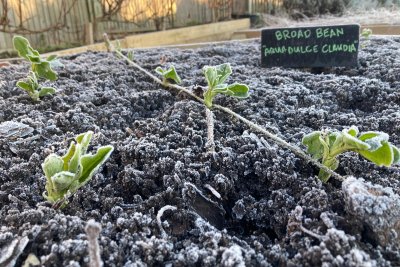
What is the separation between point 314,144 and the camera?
0.65 meters

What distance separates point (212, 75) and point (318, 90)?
0.33 metres

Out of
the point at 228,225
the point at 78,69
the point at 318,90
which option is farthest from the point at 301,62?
the point at 228,225

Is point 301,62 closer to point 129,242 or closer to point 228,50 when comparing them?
point 228,50

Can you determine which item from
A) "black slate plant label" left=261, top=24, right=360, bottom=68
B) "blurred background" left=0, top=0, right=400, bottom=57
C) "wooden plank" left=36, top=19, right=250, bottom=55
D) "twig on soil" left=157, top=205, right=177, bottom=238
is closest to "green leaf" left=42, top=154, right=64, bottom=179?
"twig on soil" left=157, top=205, right=177, bottom=238

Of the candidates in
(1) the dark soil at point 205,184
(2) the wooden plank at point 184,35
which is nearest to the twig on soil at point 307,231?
(1) the dark soil at point 205,184

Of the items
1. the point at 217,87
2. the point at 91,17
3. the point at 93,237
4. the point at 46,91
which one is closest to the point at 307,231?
the point at 93,237

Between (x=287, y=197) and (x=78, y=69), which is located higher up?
(x=78, y=69)

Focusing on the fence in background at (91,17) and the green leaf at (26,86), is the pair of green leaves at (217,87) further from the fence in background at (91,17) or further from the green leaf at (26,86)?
the fence in background at (91,17)

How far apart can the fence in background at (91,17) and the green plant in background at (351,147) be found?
3.41 meters

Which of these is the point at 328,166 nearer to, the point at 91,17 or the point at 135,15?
the point at 91,17

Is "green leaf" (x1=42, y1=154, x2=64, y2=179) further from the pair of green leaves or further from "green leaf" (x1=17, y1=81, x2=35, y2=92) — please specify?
"green leaf" (x1=17, y1=81, x2=35, y2=92)

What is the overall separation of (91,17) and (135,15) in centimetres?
58

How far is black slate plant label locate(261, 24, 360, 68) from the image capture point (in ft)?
4.05

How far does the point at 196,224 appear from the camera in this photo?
53 centimetres
